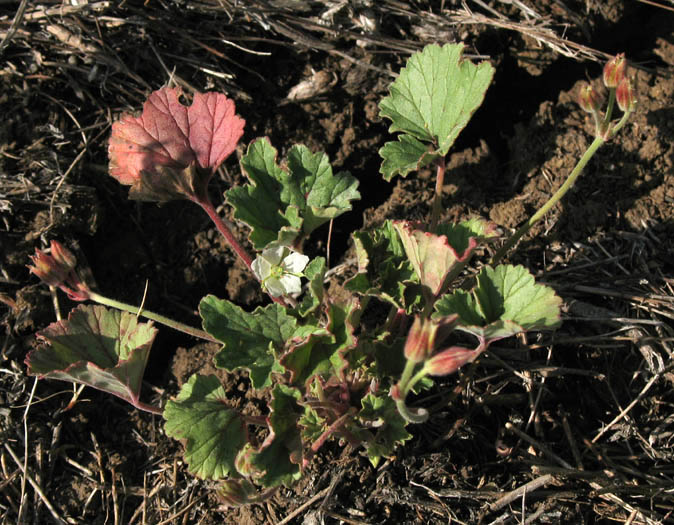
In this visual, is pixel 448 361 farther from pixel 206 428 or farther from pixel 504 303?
pixel 206 428

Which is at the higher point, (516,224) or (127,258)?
(516,224)

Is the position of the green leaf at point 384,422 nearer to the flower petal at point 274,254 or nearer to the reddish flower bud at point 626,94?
the flower petal at point 274,254

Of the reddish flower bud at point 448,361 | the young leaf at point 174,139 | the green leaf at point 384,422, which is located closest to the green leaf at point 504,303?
the reddish flower bud at point 448,361

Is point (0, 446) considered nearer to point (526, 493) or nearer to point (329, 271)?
point (329, 271)

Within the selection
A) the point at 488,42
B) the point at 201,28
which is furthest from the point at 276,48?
the point at 488,42

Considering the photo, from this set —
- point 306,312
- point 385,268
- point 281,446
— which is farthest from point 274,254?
point 281,446

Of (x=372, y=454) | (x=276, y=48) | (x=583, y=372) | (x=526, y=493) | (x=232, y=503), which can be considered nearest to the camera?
(x=232, y=503)
